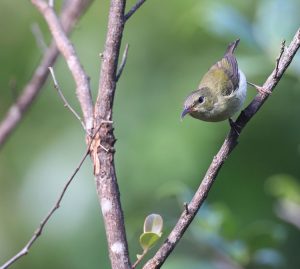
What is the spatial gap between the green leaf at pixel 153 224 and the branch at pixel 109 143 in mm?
81

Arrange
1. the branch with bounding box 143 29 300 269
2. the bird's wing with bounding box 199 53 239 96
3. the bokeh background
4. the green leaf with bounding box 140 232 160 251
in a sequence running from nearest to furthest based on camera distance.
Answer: the branch with bounding box 143 29 300 269
the green leaf with bounding box 140 232 160 251
the bird's wing with bounding box 199 53 239 96
the bokeh background

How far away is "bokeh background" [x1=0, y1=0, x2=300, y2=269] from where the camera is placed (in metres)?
4.59

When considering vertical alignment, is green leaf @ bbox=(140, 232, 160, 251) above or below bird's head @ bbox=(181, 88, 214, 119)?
below

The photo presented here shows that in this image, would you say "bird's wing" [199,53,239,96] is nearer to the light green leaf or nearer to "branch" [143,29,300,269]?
"branch" [143,29,300,269]

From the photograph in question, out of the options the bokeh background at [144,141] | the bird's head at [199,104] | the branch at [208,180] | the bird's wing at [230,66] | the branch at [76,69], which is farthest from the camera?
the bokeh background at [144,141]

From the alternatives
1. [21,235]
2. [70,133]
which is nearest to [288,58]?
[70,133]

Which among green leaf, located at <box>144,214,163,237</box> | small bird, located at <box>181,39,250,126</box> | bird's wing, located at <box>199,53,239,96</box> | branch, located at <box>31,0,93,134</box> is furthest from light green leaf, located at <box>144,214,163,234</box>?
bird's wing, located at <box>199,53,239,96</box>

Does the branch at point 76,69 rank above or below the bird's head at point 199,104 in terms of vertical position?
above

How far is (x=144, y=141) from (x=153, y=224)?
8.30ft

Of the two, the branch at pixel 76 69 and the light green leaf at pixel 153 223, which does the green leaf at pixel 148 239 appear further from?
the branch at pixel 76 69

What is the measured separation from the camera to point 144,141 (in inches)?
187

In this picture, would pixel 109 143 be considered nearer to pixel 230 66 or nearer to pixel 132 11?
pixel 132 11

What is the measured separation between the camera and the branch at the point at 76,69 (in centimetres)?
248

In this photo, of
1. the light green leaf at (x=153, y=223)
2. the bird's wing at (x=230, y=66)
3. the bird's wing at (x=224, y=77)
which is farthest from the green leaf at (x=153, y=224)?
Answer: the bird's wing at (x=230, y=66)
